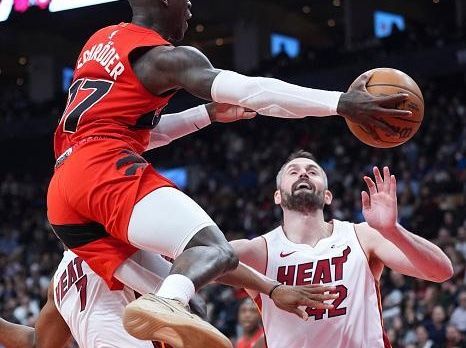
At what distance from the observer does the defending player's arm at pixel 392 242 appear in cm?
454

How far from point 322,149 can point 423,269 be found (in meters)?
16.2

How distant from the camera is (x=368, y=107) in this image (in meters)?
3.82

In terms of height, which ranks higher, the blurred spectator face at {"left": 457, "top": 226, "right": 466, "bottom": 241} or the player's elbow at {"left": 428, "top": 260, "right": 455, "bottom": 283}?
A: the player's elbow at {"left": 428, "top": 260, "right": 455, "bottom": 283}

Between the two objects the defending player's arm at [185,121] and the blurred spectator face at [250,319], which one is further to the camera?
the blurred spectator face at [250,319]

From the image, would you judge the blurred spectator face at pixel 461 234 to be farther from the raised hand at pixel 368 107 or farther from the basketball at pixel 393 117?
the raised hand at pixel 368 107

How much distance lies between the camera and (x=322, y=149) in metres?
21.0

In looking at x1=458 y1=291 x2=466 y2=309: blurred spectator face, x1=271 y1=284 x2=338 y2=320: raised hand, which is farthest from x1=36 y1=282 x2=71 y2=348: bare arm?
x1=458 y1=291 x2=466 y2=309: blurred spectator face

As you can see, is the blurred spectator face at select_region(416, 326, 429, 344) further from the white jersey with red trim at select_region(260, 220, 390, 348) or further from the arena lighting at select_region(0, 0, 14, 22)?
the arena lighting at select_region(0, 0, 14, 22)

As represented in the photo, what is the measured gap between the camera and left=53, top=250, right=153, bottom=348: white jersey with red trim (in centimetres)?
458

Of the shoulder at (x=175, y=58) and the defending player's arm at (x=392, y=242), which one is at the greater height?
the shoulder at (x=175, y=58)

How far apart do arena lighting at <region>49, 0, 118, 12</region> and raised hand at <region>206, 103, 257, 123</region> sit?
13.2 metres

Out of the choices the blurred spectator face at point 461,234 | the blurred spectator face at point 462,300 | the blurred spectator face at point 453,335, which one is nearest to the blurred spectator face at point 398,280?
the blurred spectator face at point 461,234

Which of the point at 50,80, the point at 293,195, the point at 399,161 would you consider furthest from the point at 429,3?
the point at 293,195

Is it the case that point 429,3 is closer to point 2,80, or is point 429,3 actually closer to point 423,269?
point 2,80
